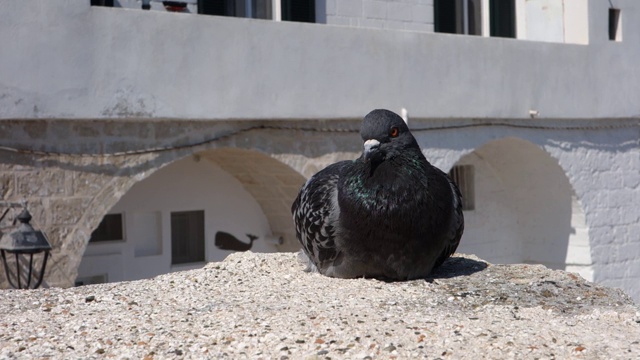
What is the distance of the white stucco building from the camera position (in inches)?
321

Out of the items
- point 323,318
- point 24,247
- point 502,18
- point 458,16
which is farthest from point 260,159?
point 323,318

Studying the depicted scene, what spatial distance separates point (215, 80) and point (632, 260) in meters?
5.98

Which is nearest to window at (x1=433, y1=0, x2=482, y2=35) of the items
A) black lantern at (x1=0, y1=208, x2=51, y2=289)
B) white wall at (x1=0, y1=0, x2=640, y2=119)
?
white wall at (x1=0, y1=0, x2=640, y2=119)

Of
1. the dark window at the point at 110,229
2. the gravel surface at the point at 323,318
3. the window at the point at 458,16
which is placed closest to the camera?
the gravel surface at the point at 323,318

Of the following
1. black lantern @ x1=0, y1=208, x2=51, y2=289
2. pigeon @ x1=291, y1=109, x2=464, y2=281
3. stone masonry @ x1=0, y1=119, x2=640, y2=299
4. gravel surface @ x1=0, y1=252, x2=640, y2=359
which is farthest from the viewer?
stone masonry @ x1=0, y1=119, x2=640, y2=299

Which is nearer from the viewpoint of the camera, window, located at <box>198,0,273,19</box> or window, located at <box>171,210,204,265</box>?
window, located at <box>198,0,273,19</box>

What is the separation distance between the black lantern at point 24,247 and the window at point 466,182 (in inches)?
Result: 244

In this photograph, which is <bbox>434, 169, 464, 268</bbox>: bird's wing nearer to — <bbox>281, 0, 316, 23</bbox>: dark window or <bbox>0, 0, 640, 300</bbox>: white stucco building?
<bbox>0, 0, 640, 300</bbox>: white stucco building

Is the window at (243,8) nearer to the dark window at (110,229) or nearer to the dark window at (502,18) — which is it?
the dark window at (110,229)

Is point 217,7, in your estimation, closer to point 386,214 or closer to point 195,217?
point 195,217

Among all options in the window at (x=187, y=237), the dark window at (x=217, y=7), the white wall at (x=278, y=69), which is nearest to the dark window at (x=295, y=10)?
the dark window at (x=217, y=7)

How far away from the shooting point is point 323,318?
415 cm

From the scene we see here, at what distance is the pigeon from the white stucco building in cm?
344

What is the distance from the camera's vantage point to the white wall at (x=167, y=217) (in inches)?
397
